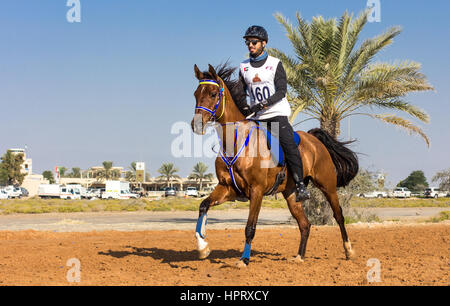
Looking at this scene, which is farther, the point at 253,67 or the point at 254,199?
the point at 253,67

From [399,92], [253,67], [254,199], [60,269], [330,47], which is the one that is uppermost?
[330,47]

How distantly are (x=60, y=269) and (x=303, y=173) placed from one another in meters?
4.33

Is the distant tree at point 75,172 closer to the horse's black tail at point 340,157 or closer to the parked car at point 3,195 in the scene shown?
the parked car at point 3,195

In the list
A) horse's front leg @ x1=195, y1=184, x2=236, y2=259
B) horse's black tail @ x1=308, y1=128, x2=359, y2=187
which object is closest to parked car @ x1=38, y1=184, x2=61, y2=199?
horse's black tail @ x1=308, y1=128, x2=359, y2=187

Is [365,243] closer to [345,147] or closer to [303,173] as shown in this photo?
[345,147]

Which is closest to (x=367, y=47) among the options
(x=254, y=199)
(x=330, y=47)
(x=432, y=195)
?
(x=330, y=47)

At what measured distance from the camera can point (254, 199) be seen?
6.87m

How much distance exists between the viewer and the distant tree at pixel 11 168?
9094 centimetres

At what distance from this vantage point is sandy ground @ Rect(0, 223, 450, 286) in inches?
233

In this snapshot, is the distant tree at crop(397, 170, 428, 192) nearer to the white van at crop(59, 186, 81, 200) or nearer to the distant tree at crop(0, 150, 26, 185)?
the white van at crop(59, 186, 81, 200)

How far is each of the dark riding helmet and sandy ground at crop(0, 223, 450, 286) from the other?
3679 millimetres

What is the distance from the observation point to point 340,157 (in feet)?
30.8

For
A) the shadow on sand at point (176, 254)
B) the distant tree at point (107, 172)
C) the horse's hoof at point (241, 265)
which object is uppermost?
the horse's hoof at point (241, 265)

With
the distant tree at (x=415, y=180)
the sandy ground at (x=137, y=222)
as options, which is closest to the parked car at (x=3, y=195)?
the sandy ground at (x=137, y=222)
